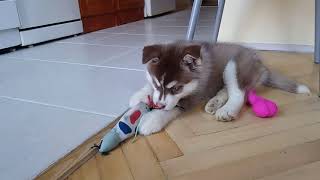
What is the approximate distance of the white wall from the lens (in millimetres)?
1837

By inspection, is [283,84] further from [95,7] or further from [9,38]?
[95,7]

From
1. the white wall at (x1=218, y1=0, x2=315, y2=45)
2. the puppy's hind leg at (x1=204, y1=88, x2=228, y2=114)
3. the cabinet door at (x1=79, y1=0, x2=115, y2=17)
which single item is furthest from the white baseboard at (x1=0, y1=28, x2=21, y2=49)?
the puppy's hind leg at (x1=204, y1=88, x2=228, y2=114)

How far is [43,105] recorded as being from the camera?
1.23 metres

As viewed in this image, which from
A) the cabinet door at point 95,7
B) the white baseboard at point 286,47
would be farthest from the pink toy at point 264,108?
the cabinet door at point 95,7

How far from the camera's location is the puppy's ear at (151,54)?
101cm

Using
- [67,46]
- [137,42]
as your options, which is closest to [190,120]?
[137,42]

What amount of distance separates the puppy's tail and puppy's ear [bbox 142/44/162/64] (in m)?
0.51

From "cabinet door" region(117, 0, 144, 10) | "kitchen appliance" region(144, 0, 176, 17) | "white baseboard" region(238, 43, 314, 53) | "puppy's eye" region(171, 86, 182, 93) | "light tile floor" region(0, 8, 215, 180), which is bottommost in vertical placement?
"light tile floor" region(0, 8, 215, 180)

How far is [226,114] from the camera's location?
1032 millimetres

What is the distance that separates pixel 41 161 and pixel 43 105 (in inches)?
17.6

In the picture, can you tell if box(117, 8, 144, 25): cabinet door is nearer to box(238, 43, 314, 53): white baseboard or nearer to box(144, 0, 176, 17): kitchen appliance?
box(144, 0, 176, 17): kitchen appliance

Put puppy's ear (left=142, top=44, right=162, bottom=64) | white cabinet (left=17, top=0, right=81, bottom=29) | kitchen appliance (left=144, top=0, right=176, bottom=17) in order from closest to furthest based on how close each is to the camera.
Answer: puppy's ear (left=142, top=44, right=162, bottom=64), white cabinet (left=17, top=0, right=81, bottom=29), kitchen appliance (left=144, top=0, right=176, bottom=17)

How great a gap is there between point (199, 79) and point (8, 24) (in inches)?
70.9

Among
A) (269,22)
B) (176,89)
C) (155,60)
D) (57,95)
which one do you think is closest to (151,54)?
(155,60)
